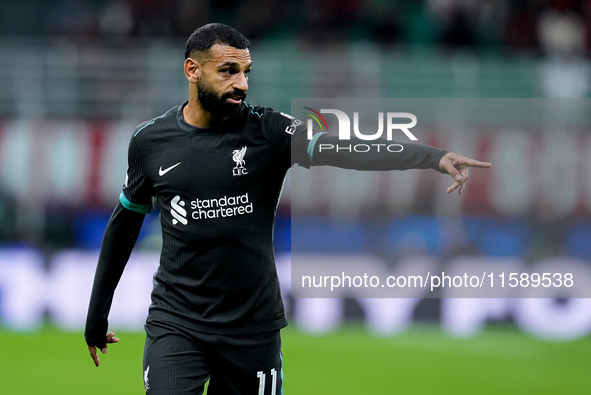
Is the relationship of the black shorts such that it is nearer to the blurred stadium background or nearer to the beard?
the beard

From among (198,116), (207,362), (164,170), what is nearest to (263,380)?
(207,362)

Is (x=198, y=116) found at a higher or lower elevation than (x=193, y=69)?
lower

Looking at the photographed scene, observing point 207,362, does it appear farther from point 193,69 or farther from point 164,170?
point 193,69

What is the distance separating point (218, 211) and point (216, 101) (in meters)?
0.47

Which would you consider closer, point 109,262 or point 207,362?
point 207,362

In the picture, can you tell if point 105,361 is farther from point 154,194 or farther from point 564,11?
point 564,11

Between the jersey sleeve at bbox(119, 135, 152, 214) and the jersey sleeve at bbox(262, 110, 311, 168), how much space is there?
0.57 meters

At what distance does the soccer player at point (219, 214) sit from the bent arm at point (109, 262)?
0.15 metres

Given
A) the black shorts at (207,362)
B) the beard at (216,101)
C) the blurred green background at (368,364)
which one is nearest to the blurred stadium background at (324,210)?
the blurred green background at (368,364)

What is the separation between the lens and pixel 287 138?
14.6 feet

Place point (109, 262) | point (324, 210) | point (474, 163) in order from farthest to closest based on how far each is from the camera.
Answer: point (324, 210) → point (109, 262) → point (474, 163)

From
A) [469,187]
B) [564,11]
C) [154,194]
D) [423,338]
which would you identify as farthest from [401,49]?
[154,194]

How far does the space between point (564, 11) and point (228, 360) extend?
12530 mm

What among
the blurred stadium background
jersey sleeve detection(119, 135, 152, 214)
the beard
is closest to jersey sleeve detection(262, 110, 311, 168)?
the beard
